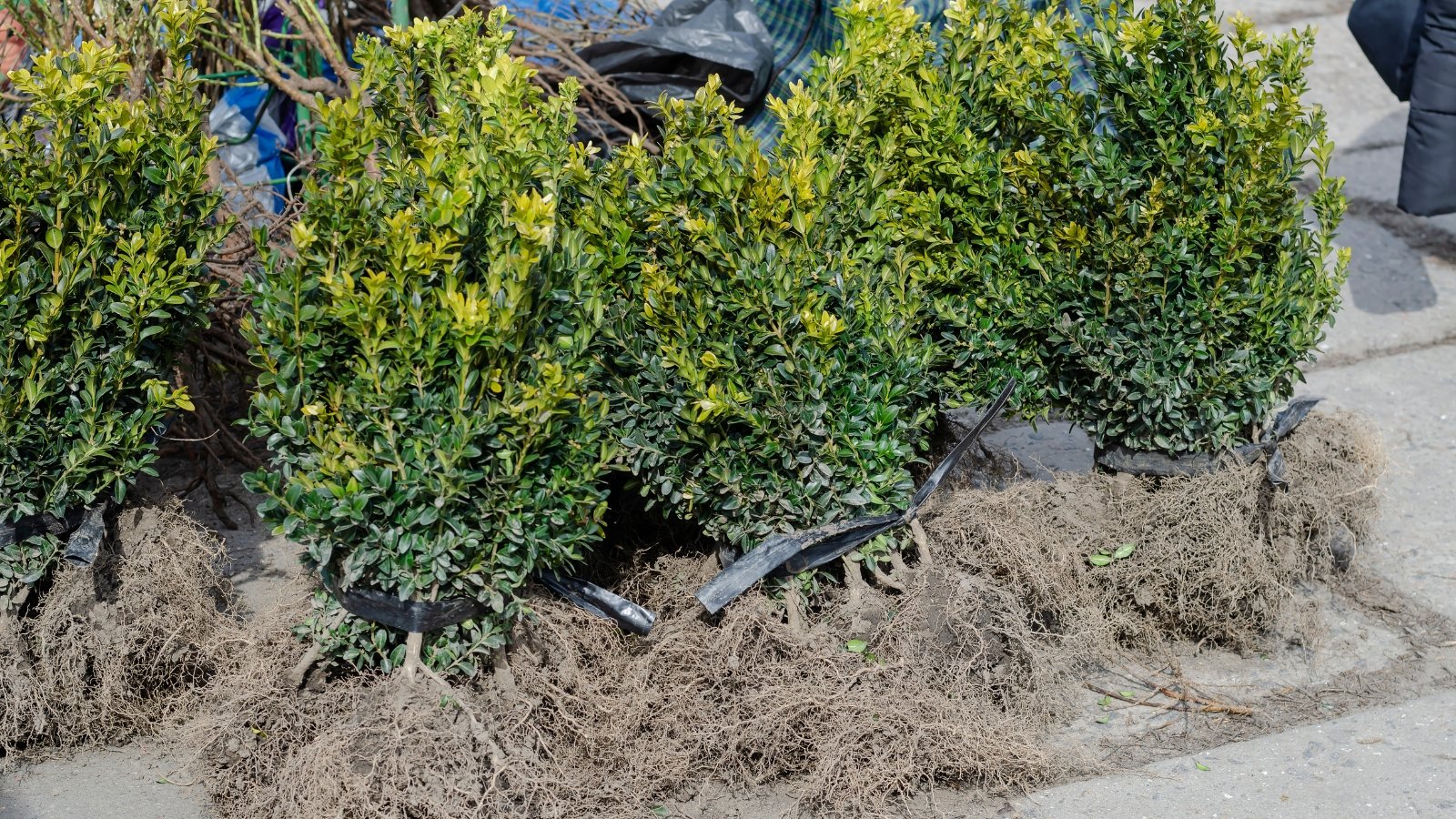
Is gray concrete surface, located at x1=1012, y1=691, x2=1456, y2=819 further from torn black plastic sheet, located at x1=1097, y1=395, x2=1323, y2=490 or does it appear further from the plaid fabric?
the plaid fabric

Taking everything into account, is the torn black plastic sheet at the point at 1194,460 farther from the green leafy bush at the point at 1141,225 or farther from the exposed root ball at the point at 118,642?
the exposed root ball at the point at 118,642

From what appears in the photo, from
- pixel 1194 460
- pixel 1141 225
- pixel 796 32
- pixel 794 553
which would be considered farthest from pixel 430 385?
pixel 796 32

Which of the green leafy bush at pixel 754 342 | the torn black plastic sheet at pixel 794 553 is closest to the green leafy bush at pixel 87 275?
the green leafy bush at pixel 754 342

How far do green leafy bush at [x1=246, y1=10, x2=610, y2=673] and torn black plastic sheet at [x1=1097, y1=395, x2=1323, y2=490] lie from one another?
1.49m

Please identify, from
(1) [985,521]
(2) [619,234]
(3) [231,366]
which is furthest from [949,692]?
(3) [231,366]

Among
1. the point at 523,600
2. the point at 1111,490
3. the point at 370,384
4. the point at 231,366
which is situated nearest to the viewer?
the point at 370,384

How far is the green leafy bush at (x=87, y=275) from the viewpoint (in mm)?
3141

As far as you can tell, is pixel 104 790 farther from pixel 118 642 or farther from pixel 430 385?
pixel 430 385

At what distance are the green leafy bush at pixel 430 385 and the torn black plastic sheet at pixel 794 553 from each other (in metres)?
0.37

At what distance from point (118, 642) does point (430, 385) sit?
3.63ft

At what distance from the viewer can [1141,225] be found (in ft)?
11.5

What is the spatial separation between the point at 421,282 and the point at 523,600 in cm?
74

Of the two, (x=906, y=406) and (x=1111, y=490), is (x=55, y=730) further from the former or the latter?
(x=1111, y=490)

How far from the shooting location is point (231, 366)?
4418 millimetres
